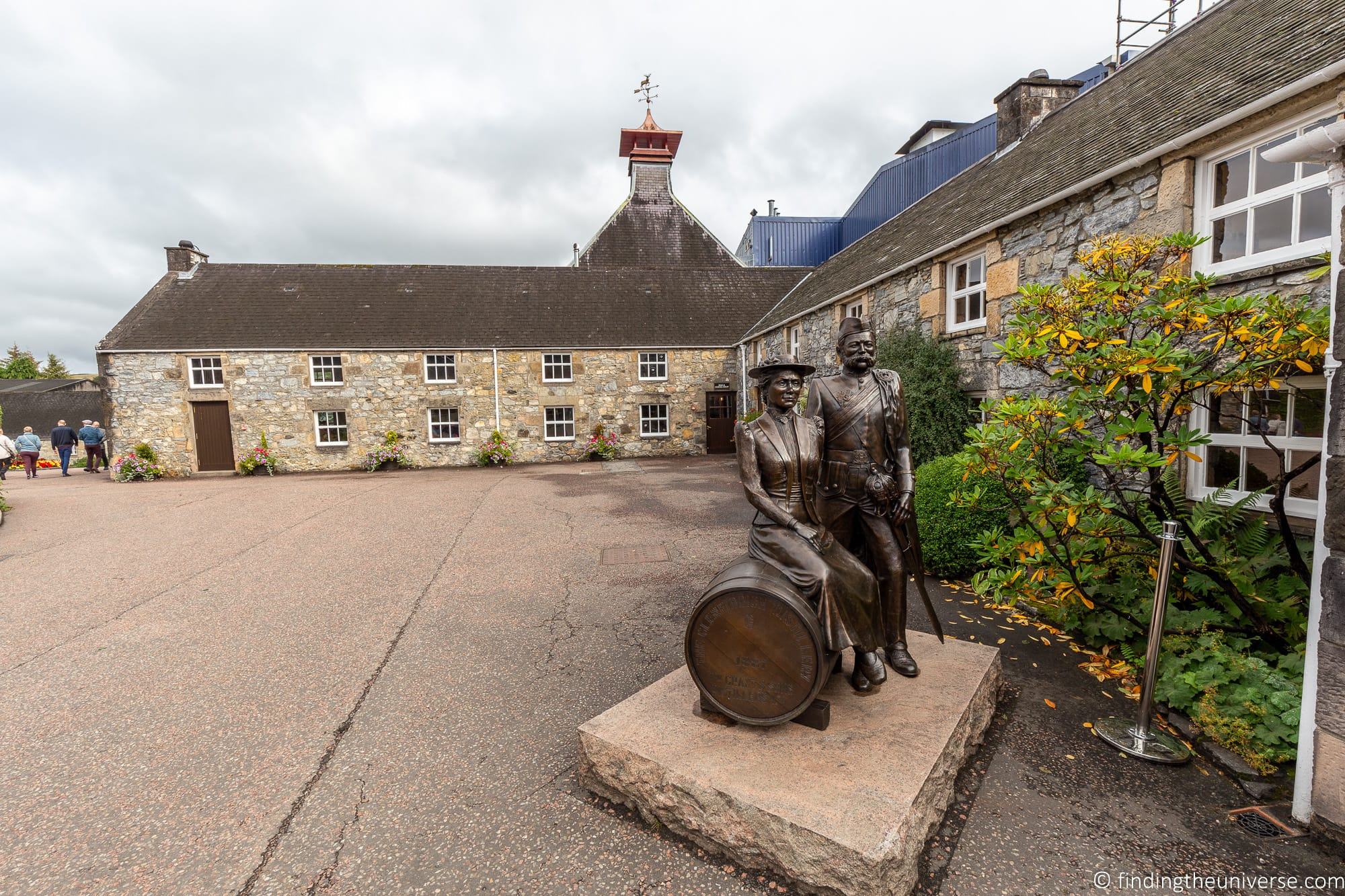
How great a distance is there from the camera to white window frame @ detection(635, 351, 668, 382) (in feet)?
66.8

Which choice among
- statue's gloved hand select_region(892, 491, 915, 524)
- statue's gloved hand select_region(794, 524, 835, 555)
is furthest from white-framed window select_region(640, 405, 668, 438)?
statue's gloved hand select_region(794, 524, 835, 555)

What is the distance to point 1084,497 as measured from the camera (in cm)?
372

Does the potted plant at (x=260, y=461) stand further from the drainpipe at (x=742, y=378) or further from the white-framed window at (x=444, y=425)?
the drainpipe at (x=742, y=378)

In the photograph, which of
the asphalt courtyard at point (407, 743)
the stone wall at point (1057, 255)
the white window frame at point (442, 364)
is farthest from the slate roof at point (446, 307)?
the asphalt courtyard at point (407, 743)

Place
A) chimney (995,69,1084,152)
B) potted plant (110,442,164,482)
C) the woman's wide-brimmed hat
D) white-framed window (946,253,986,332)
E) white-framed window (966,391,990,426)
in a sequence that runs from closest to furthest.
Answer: the woman's wide-brimmed hat < white-framed window (966,391,990,426) < white-framed window (946,253,986,332) < chimney (995,69,1084,152) < potted plant (110,442,164,482)

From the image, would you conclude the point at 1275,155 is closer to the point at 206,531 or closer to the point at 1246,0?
the point at 1246,0

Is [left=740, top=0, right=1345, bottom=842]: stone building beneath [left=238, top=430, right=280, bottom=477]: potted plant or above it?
above

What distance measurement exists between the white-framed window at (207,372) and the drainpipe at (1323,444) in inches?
913

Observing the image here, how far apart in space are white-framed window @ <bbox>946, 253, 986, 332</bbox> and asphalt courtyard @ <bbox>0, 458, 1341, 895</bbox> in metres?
4.78

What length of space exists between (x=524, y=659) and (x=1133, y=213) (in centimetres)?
724

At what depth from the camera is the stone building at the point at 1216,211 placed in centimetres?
252

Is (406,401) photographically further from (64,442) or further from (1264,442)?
(1264,442)

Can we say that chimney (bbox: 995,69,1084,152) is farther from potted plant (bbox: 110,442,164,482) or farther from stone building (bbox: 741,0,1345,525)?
potted plant (bbox: 110,442,164,482)

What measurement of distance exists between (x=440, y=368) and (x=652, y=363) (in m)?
7.10
